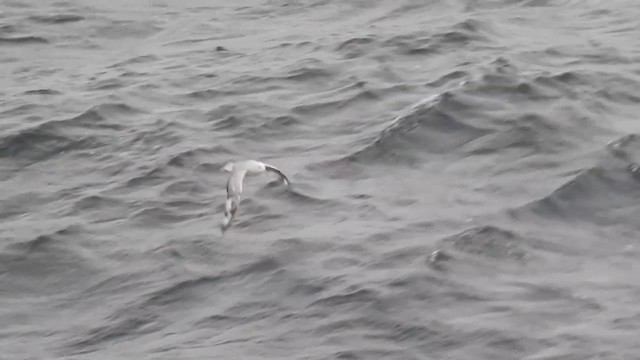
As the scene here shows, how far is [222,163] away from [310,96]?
2340 millimetres

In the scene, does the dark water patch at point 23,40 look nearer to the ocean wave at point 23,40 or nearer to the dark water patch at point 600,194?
the ocean wave at point 23,40

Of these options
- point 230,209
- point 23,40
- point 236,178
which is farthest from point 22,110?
point 230,209

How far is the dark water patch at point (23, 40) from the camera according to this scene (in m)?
18.8

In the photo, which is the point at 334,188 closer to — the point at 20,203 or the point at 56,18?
the point at 20,203

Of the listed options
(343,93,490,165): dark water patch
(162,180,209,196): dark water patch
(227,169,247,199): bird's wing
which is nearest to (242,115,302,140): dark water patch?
(343,93,490,165): dark water patch

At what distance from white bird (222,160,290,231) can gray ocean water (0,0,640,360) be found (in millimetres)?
177

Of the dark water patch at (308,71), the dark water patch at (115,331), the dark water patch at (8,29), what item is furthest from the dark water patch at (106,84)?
the dark water patch at (115,331)

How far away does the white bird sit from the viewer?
444 inches

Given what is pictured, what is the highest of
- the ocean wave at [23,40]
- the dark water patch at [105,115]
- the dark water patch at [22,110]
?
the dark water patch at [105,115]

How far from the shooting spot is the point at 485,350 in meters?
8.70

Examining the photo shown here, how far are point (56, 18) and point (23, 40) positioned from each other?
4.15ft

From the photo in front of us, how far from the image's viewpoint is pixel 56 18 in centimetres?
2003

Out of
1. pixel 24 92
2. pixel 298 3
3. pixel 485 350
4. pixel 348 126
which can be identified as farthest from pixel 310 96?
pixel 485 350

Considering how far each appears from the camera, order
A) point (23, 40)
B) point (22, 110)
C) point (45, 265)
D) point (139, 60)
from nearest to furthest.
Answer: point (45, 265), point (22, 110), point (139, 60), point (23, 40)
